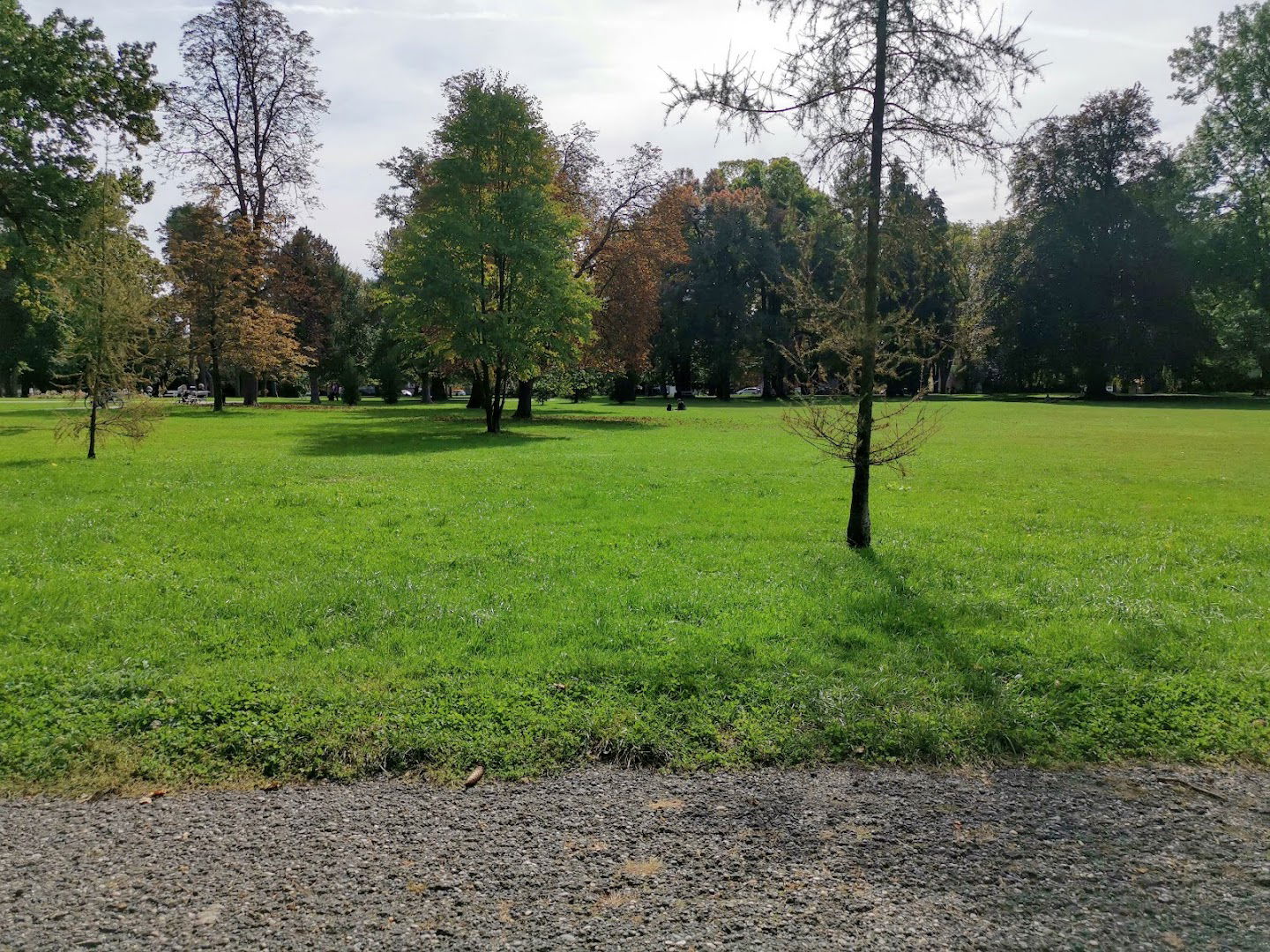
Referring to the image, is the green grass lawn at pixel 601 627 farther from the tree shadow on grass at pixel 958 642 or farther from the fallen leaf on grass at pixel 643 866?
the fallen leaf on grass at pixel 643 866

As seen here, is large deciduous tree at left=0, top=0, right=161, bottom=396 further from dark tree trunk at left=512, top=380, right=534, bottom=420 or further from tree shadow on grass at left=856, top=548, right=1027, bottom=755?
tree shadow on grass at left=856, top=548, right=1027, bottom=755

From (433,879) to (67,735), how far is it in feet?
8.46

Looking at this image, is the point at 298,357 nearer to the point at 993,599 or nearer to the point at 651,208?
the point at 651,208

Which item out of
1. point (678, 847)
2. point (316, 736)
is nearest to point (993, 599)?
point (678, 847)

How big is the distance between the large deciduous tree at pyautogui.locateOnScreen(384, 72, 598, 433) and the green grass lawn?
13.2 metres

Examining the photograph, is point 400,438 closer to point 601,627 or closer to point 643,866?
point 601,627

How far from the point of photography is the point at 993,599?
6.50 meters

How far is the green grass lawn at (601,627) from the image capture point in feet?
13.2

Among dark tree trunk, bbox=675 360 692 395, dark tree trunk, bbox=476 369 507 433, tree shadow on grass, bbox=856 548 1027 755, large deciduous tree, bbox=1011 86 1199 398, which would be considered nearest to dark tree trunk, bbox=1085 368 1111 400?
large deciduous tree, bbox=1011 86 1199 398

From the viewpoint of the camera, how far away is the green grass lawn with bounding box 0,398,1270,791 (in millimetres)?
4035

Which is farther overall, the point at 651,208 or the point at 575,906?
the point at 651,208

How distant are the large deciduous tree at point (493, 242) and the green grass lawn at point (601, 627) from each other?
43.2ft

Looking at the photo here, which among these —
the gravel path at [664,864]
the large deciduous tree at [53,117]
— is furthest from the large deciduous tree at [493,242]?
the gravel path at [664,864]

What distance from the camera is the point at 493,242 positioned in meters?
24.1
